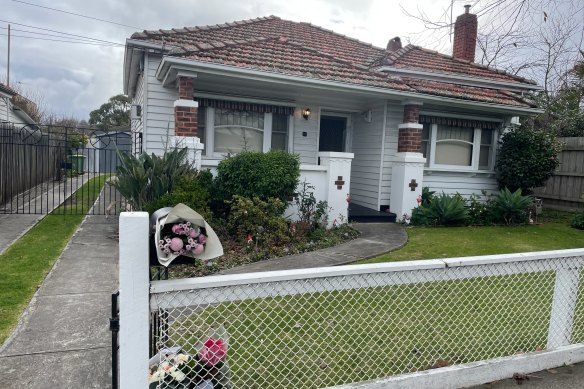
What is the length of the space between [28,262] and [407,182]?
7.50m

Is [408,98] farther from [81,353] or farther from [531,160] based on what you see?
[81,353]

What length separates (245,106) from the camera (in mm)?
9289

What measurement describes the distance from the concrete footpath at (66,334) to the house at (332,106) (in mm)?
3532

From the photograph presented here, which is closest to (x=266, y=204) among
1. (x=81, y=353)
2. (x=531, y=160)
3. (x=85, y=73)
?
(x=81, y=353)

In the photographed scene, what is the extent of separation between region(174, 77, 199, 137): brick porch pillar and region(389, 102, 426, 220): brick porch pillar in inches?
190

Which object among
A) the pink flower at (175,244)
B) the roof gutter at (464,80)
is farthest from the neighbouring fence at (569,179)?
the pink flower at (175,244)

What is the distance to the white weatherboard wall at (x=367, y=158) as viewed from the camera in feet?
33.5

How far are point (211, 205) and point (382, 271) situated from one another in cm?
567

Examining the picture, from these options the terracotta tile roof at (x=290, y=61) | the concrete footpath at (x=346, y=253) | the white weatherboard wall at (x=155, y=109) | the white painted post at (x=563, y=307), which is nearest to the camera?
the white painted post at (x=563, y=307)

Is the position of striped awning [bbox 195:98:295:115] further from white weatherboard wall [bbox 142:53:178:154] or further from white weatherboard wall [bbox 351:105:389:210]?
white weatherboard wall [bbox 351:105:389:210]

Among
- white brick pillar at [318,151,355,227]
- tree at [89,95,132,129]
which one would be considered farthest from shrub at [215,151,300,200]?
tree at [89,95,132,129]

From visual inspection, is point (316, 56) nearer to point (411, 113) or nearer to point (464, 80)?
point (411, 113)

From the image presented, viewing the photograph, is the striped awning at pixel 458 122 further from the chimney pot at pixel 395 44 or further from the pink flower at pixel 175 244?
the pink flower at pixel 175 244

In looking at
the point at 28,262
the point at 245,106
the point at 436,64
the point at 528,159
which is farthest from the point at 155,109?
the point at 528,159
